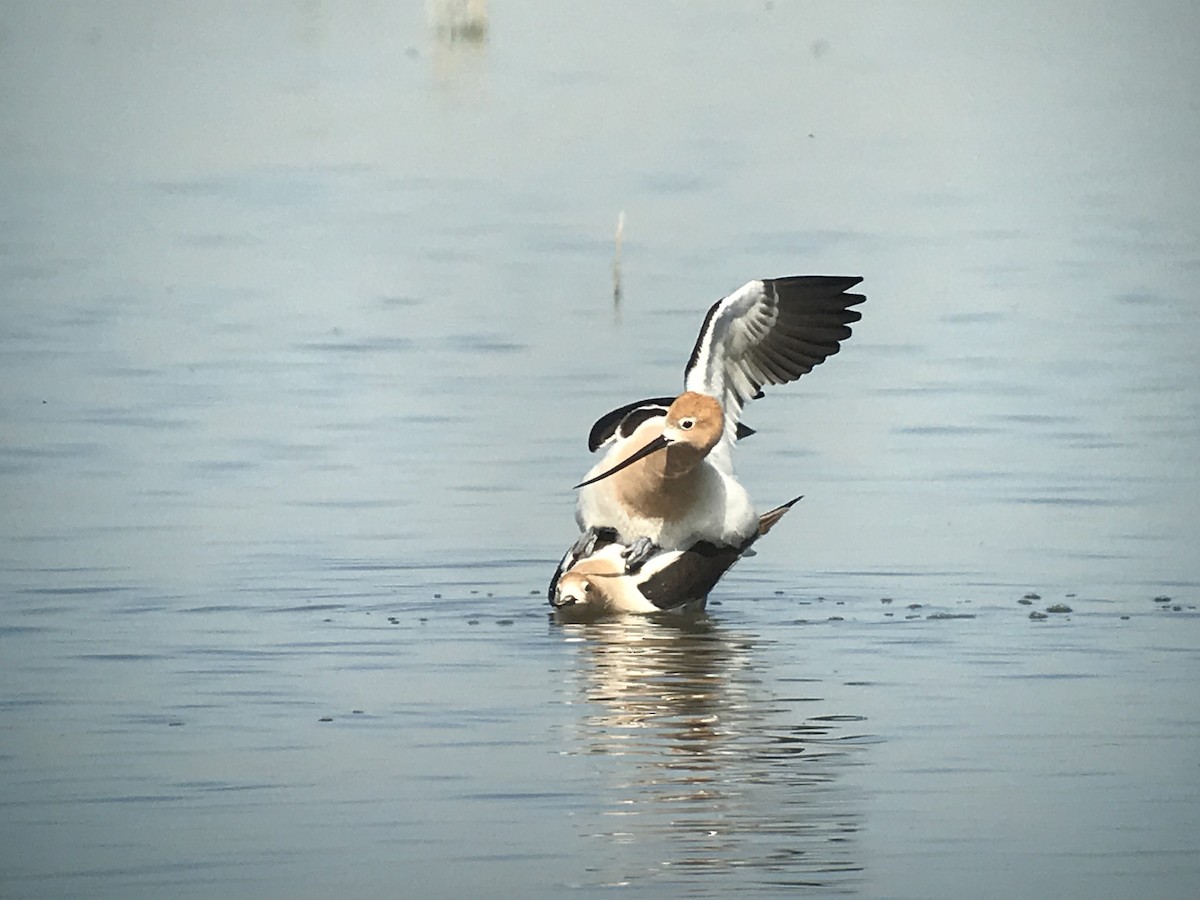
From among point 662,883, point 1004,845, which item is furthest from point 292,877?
point 1004,845

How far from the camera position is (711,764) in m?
7.99

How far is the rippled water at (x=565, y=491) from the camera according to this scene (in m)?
7.45

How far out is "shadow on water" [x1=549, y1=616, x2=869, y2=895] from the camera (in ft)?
23.1

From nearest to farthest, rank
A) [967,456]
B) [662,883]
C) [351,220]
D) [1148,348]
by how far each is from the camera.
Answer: [662,883]
[967,456]
[1148,348]
[351,220]

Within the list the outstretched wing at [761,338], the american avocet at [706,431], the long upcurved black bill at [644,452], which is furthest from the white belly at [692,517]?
the outstretched wing at [761,338]

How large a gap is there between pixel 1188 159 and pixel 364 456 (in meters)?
9.89

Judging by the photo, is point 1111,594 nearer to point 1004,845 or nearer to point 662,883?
point 1004,845

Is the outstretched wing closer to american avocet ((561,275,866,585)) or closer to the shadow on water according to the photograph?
american avocet ((561,275,866,585))

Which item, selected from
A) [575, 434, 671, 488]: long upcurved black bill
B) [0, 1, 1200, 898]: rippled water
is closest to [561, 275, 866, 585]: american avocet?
[575, 434, 671, 488]: long upcurved black bill

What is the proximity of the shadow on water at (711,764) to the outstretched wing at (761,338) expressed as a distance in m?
1.30

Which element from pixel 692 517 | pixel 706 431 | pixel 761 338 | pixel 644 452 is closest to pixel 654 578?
pixel 692 517

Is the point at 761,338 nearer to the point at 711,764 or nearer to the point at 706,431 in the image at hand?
the point at 706,431

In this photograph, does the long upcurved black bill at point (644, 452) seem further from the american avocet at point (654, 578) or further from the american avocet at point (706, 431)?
the american avocet at point (654, 578)

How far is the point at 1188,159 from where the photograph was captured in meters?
A: 20.4
